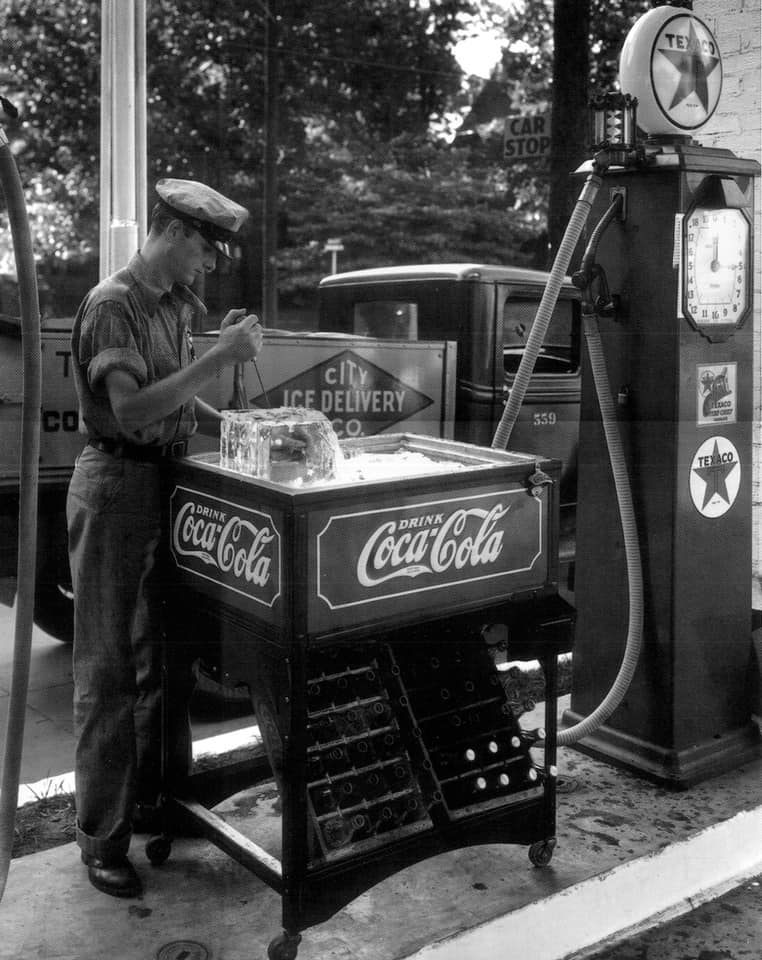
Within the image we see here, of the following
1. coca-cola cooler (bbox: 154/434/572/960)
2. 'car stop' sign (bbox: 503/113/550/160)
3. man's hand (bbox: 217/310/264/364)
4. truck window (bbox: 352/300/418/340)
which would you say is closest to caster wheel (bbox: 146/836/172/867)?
coca-cola cooler (bbox: 154/434/572/960)

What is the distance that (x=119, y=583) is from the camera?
288 cm

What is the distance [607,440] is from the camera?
3723 millimetres

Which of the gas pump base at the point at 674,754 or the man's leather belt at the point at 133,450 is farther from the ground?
the man's leather belt at the point at 133,450

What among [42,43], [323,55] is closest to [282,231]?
[323,55]

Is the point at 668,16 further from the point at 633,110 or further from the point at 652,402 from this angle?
the point at 652,402

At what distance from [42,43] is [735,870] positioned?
18.6 m

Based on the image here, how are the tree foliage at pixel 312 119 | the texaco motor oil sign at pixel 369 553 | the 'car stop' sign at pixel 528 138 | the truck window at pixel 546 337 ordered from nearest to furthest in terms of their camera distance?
the texaco motor oil sign at pixel 369 553 → the truck window at pixel 546 337 → the 'car stop' sign at pixel 528 138 → the tree foliage at pixel 312 119

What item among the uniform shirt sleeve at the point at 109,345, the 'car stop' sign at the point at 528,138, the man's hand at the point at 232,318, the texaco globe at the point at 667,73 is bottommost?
the uniform shirt sleeve at the point at 109,345

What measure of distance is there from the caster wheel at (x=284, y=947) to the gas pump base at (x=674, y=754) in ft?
5.05

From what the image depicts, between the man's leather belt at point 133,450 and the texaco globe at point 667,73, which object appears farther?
the texaco globe at point 667,73

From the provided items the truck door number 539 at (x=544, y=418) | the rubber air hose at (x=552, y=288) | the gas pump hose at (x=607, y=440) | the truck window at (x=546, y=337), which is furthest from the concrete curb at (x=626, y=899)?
the truck window at (x=546, y=337)

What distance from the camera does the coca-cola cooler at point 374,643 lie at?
8.51 feet

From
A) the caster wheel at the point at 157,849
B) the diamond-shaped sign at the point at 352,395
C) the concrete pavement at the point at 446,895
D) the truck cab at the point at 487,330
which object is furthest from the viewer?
the truck cab at the point at 487,330

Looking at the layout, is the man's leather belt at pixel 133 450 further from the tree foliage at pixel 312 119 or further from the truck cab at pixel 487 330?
the tree foliage at pixel 312 119
